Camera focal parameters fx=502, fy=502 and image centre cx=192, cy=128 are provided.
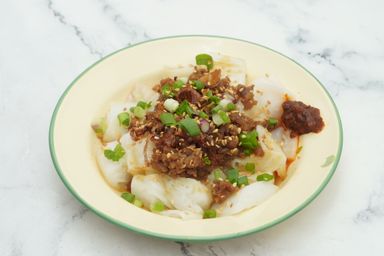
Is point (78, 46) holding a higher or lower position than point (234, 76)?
lower


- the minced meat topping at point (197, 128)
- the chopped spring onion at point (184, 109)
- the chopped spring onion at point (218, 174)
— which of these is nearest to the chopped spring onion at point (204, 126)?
the minced meat topping at point (197, 128)

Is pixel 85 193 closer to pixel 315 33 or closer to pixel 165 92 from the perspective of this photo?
pixel 165 92

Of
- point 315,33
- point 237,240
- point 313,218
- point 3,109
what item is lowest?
point 3,109

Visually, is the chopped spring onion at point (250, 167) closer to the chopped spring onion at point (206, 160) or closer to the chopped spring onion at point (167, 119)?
the chopped spring onion at point (206, 160)

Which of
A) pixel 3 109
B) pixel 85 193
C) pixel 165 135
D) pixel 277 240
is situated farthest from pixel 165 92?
pixel 3 109

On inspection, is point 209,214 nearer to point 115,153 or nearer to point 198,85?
point 115,153

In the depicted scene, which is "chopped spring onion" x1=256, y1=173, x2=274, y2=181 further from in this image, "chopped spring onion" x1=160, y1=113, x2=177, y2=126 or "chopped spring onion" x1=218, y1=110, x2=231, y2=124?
"chopped spring onion" x1=160, y1=113, x2=177, y2=126

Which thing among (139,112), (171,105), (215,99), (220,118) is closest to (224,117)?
(220,118)
